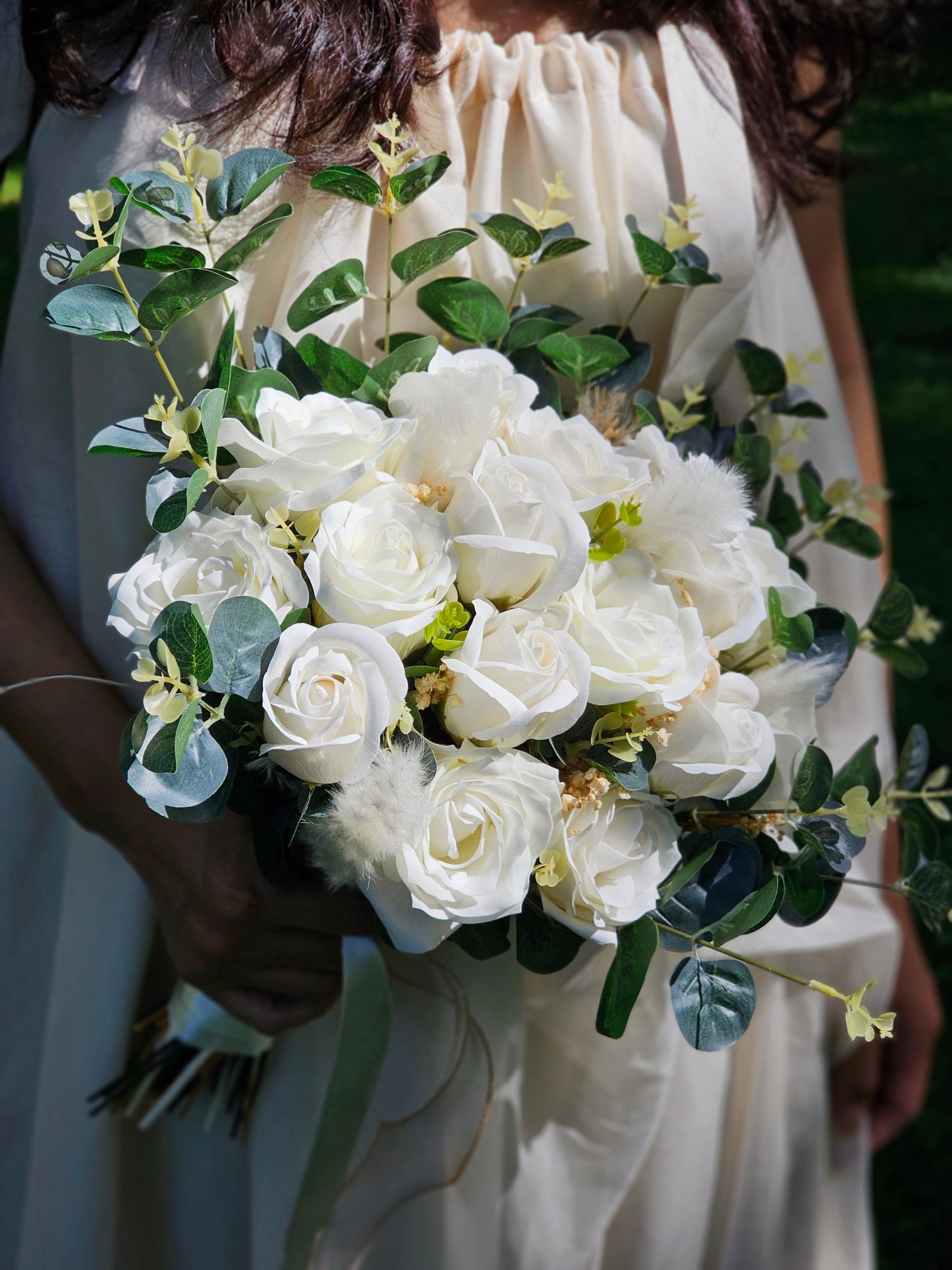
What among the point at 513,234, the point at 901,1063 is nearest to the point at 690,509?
the point at 513,234

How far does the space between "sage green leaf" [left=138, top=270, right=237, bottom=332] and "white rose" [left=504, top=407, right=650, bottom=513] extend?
28cm

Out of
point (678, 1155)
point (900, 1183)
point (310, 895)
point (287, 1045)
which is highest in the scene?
point (310, 895)

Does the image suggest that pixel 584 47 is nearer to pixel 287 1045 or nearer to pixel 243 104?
pixel 243 104

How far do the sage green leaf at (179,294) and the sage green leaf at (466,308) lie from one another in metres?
0.24

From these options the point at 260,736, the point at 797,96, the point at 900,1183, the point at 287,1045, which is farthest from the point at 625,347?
the point at 900,1183

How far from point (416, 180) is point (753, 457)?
18.1 inches

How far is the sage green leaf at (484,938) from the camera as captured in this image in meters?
0.92

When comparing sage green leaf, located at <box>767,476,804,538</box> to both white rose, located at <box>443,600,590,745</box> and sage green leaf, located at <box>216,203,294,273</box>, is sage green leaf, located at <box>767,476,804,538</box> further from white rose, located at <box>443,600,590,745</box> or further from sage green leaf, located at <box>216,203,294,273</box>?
sage green leaf, located at <box>216,203,294,273</box>

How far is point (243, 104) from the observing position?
1063 mm

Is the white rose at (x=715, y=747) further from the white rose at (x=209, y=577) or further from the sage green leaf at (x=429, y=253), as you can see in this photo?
the sage green leaf at (x=429, y=253)

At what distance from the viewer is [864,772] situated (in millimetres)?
1085

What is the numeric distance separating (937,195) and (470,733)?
6034 millimetres

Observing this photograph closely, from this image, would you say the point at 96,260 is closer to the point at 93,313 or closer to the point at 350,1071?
the point at 93,313

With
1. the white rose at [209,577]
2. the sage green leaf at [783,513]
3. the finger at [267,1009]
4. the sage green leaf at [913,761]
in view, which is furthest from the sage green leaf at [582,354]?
the finger at [267,1009]
